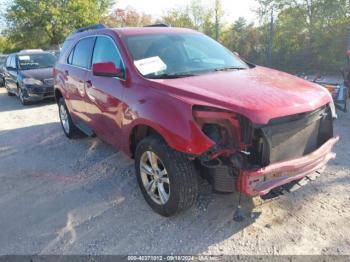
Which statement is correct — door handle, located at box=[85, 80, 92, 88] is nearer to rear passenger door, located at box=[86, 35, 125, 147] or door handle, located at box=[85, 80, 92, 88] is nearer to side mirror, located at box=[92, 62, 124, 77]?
rear passenger door, located at box=[86, 35, 125, 147]

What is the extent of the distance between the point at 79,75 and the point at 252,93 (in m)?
3.01

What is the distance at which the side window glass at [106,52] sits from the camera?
4180 mm

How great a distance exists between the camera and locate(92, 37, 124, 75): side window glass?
4.18 meters

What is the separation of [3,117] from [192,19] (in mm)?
15699

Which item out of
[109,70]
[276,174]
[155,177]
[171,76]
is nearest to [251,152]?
[276,174]

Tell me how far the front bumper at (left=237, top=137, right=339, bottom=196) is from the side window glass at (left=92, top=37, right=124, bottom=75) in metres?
1.97

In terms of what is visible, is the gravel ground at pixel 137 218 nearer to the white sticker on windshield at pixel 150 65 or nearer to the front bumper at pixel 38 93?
the white sticker on windshield at pixel 150 65

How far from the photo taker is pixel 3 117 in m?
9.15

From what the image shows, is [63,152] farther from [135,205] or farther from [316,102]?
[316,102]

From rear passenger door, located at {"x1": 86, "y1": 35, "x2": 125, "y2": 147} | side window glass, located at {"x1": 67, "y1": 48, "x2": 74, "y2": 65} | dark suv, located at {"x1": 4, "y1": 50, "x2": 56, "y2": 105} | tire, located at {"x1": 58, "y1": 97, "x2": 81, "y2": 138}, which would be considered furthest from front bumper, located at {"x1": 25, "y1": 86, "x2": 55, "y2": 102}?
rear passenger door, located at {"x1": 86, "y1": 35, "x2": 125, "y2": 147}

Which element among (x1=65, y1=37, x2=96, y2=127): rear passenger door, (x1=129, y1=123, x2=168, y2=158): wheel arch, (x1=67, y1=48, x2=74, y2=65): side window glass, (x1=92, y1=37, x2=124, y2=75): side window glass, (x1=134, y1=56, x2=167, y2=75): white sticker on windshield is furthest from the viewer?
(x1=67, y1=48, x2=74, y2=65): side window glass

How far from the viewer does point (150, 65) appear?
3871mm

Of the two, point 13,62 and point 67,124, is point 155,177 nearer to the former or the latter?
point 67,124

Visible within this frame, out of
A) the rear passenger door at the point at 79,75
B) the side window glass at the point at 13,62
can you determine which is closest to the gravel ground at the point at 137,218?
the rear passenger door at the point at 79,75
